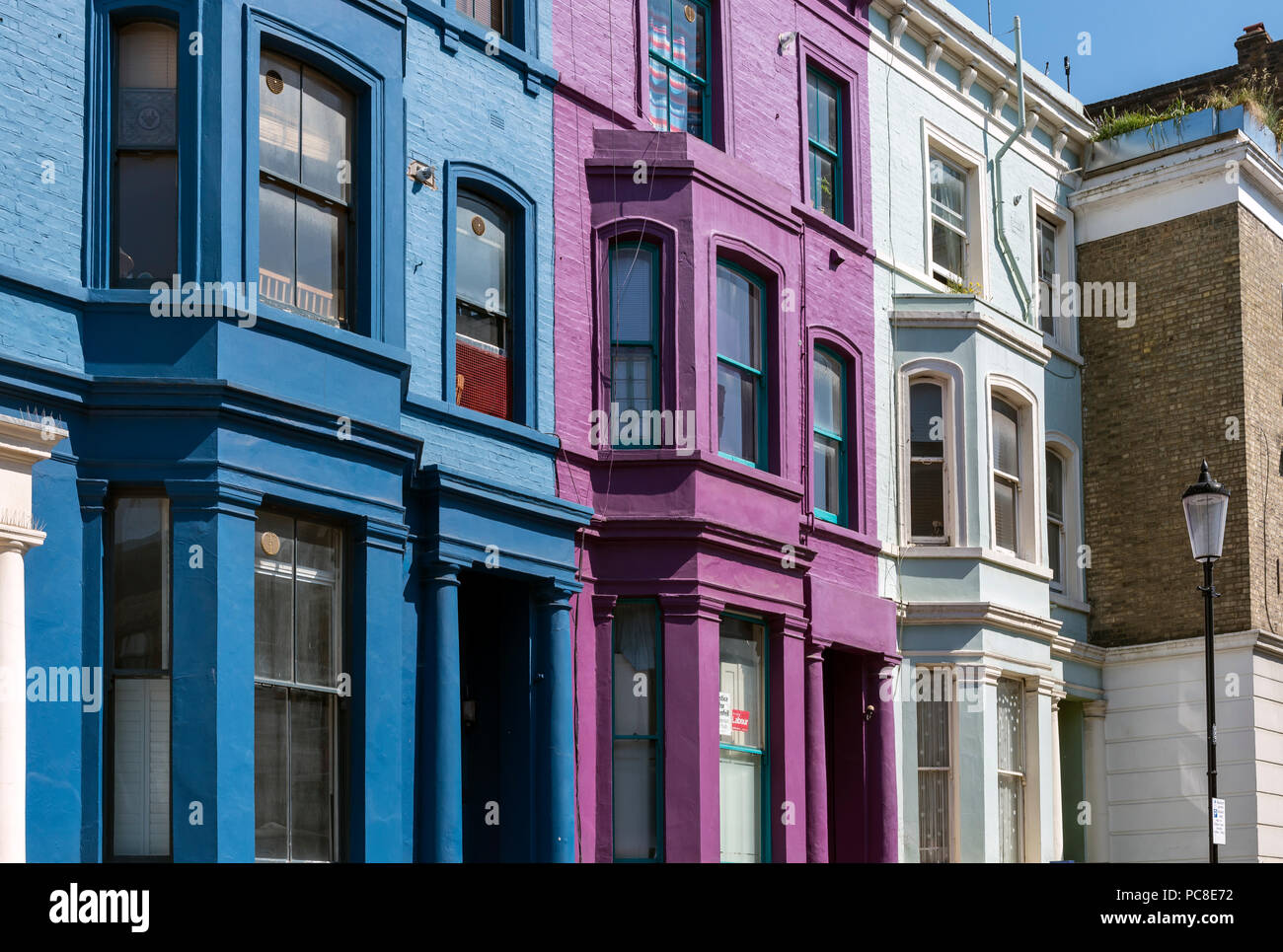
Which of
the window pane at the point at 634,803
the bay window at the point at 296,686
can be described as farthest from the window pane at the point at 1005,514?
the bay window at the point at 296,686

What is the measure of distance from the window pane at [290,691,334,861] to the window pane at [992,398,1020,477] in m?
11.6

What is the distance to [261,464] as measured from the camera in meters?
12.6

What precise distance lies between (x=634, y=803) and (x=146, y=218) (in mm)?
7044

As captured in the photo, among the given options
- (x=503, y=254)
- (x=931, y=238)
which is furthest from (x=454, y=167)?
(x=931, y=238)

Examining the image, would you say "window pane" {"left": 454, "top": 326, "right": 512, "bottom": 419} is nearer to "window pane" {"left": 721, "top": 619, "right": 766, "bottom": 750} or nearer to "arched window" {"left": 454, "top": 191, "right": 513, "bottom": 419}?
"arched window" {"left": 454, "top": 191, "right": 513, "bottom": 419}

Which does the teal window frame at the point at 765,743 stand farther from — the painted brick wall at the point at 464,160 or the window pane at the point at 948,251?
the window pane at the point at 948,251

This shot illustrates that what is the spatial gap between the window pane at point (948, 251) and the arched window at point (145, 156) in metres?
12.4

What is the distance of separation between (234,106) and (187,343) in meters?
1.86

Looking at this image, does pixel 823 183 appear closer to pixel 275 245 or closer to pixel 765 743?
pixel 765 743

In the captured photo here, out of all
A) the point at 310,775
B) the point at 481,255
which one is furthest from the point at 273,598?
the point at 481,255

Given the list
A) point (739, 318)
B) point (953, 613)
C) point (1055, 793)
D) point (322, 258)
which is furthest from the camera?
point (1055, 793)

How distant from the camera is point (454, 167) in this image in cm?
A: 1576

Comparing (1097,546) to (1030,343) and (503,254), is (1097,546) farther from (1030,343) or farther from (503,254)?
(503,254)

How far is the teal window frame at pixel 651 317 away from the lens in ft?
56.6
